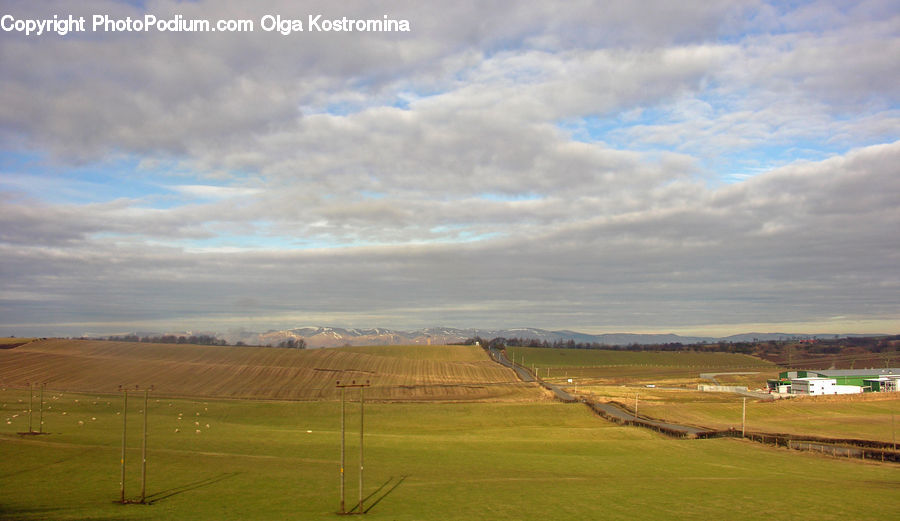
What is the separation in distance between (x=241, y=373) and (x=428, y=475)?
3120 inches

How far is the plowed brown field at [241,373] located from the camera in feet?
320

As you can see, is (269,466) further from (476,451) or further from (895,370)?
(895,370)

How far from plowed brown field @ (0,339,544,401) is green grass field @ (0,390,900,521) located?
32842mm

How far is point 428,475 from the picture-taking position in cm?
3778

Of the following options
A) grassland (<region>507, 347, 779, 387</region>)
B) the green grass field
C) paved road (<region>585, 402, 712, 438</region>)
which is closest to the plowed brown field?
paved road (<region>585, 402, 712, 438</region>)

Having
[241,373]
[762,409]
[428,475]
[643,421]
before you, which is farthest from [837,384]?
[428,475]

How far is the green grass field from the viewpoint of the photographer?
28.6m

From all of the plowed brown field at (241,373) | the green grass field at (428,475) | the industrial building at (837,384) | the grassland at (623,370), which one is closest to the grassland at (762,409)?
the grassland at (623,370)

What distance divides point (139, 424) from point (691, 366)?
578 ft

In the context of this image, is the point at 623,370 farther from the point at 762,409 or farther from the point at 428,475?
the point at 428,475

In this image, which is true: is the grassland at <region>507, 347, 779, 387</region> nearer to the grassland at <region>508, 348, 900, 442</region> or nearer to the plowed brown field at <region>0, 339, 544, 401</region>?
the grassland at <region>508, 348, 900, 442</region>

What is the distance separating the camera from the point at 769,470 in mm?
44688

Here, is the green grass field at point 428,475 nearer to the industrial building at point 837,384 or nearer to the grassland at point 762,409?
the grassland at point 762,409

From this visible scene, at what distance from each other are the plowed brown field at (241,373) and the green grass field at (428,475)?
108 feet
